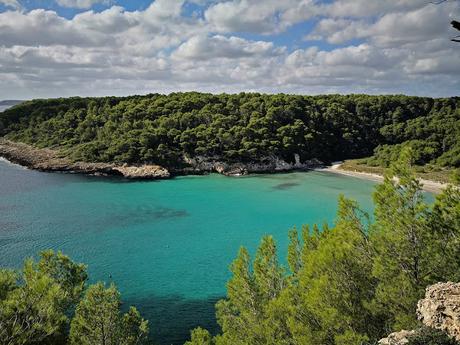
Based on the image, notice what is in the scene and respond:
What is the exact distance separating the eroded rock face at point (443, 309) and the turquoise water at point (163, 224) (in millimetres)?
16981

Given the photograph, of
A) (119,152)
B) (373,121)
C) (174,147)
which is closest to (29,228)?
(119,152)

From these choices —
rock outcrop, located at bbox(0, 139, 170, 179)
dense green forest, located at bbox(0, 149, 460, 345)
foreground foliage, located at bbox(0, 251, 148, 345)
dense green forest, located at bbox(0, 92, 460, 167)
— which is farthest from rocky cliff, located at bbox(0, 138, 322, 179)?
dense green forest, located at bbox(0, 149, 460, 345)

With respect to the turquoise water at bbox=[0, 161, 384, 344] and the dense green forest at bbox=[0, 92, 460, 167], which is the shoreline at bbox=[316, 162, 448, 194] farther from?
the dense green forest at bbox=[0, 92, 460, 167]

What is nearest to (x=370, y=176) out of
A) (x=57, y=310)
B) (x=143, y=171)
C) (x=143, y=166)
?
(x=143, y=171)

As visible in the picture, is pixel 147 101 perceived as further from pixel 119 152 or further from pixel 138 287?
pixel 138 287

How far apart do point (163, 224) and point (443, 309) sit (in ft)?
135

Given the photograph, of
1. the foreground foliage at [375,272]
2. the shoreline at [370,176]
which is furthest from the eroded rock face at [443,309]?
the shoreline at [370,176]

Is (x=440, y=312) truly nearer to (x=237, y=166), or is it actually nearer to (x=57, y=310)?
(x=57, y=310)

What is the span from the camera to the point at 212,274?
3409cm

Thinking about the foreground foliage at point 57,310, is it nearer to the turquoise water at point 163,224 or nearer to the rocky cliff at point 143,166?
the turquoise water at point 163,224

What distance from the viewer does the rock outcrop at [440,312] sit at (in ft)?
32.5

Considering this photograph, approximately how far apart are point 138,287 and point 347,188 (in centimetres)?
4896

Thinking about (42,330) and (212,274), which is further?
(212,274)

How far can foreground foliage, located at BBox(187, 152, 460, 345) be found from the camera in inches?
529
